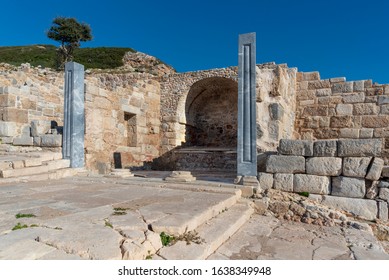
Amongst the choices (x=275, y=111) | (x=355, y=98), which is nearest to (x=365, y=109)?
(x=355, y=98)

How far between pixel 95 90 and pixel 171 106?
393 cm

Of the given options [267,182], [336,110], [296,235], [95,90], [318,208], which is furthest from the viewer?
[336,110]

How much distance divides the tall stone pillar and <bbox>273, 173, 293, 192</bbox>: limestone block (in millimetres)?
388

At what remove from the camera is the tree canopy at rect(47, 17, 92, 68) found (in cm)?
2986

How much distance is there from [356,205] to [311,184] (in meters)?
0.69

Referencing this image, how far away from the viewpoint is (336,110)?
8.48 m

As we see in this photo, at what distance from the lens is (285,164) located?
458 centimetres

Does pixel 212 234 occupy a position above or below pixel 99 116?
below

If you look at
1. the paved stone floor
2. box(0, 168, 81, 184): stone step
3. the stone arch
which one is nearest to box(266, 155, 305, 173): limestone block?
the paved stone floor

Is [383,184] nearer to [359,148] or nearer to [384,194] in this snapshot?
[384,194]

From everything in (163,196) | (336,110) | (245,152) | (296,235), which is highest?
(336,110)

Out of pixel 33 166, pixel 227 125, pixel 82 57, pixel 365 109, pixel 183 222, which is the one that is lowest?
pixel 183 222
